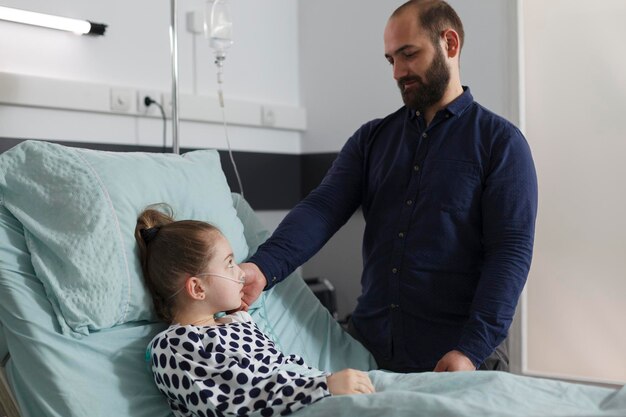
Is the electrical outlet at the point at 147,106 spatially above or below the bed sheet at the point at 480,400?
above

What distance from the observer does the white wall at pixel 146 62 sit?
2.29m

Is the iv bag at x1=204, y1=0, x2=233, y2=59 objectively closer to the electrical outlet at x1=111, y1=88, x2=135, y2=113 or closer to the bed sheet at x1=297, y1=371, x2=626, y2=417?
the electrical outlet at x1=111, y1=88, x2=135, y2=113

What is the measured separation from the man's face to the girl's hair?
0.71 meters

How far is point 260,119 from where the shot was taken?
3029mm

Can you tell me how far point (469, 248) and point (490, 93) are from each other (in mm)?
984

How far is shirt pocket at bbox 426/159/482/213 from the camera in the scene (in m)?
1.89

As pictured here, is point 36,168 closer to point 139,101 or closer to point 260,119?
point 139,101

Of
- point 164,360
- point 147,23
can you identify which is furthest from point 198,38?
point 164,360

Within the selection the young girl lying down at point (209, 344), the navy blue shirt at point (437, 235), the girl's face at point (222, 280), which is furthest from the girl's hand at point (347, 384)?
the navy blue shirt at point (437, 235)

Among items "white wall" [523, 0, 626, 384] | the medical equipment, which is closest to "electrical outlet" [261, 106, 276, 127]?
the medical equipment

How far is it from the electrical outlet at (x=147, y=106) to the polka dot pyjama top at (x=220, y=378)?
126 cm

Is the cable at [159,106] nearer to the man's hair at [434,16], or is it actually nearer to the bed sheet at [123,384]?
the man's hair at [434,16]

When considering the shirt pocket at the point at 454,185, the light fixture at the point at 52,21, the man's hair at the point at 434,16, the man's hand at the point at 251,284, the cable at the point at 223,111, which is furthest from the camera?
the cable at the point at 223,111

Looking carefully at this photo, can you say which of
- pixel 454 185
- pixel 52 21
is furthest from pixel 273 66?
pixel 454 185
